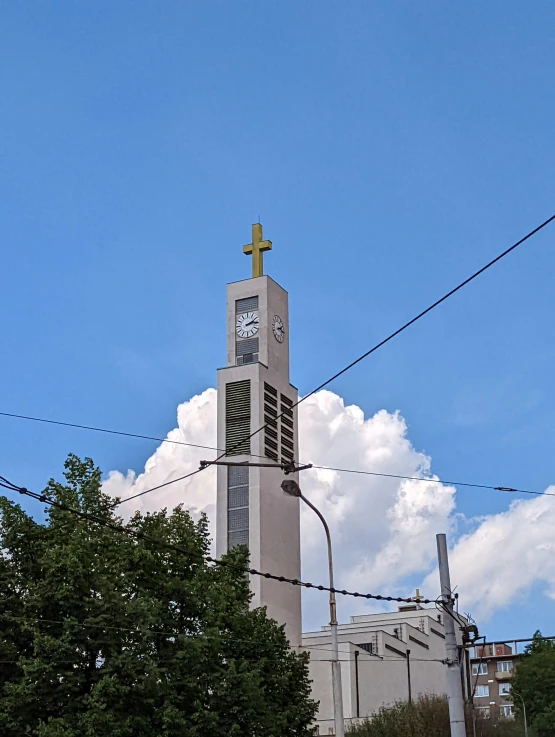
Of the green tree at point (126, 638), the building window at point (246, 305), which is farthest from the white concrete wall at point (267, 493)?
the green tree at point (126, 638)

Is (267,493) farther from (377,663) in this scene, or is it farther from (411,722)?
(377,663)

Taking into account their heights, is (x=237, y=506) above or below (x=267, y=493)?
below

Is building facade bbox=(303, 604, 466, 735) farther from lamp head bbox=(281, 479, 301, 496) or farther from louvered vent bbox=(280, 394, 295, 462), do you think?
lamp head bbox=(281, 479, 301, 496)

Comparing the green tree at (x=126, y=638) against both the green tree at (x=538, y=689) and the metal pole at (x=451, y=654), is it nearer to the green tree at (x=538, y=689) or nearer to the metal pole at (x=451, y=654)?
the metal pole at (x=451, y=654)

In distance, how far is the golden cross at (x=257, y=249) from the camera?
70.3 m

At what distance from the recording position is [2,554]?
30438mm

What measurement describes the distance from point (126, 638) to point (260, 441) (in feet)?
111

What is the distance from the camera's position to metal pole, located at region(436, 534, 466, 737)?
63.9 ft

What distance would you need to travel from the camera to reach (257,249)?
233 feet

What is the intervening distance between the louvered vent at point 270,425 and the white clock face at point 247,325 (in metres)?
3.94

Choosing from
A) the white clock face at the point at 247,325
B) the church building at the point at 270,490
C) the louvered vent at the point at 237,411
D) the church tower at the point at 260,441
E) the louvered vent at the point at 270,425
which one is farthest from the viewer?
the white clock face at the point at 247,325

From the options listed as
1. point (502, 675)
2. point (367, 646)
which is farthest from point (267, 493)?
point (502, 675)

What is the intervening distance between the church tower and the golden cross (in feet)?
3.19

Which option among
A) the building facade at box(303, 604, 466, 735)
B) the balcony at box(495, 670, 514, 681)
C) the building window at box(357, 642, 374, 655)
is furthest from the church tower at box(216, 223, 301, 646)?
the balcony at box(495, 670, 514, 681)
